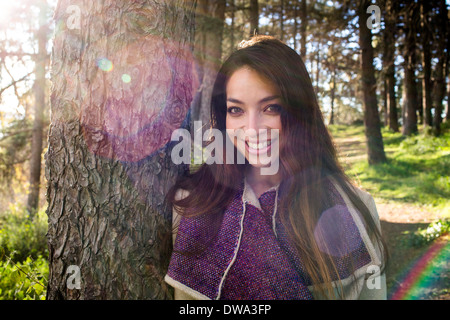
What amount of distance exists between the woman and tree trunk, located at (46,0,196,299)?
218 mm

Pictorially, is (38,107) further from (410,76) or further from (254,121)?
(410,76)

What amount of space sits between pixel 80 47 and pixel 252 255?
138cm

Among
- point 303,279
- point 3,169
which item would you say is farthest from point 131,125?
point 3,169

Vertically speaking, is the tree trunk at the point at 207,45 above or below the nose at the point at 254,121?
above

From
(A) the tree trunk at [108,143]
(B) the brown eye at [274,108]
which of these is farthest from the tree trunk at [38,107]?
(B) the brown eye at [274,108]

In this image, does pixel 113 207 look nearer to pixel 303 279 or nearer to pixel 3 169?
pixel 303 279

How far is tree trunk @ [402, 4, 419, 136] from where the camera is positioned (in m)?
10.3

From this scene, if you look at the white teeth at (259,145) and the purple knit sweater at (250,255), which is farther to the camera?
the white teeth at (259,145)

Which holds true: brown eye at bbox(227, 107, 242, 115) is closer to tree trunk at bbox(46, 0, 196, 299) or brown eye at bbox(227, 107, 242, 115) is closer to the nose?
the nose

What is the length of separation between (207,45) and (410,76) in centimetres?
988

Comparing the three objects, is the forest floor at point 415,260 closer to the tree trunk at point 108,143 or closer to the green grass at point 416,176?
the green grass at point 416,176

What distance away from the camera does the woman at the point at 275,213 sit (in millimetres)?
1652

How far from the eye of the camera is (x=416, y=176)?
770 centimetres

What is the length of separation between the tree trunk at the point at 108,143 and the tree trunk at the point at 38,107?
23.8ft
